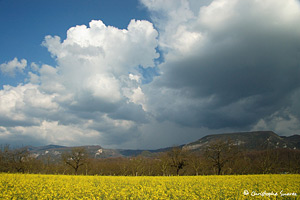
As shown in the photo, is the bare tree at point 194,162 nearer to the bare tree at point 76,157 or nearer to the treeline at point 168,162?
the treeline at point 168,162

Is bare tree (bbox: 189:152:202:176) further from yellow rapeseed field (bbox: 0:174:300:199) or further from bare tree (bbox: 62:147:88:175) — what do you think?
yellow rapeseed field (bbox: 0:174:300:199)

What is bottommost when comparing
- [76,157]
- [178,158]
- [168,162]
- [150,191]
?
[168,162]

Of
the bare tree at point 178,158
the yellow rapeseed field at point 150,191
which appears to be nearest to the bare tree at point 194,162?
the bare tree at point 178,158

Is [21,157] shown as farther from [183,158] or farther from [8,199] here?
[8,199]

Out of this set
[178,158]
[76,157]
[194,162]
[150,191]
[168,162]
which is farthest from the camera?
[76,157]

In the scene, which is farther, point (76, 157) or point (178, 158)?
point (76, 157)

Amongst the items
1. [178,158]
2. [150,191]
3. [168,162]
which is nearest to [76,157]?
[168,162]

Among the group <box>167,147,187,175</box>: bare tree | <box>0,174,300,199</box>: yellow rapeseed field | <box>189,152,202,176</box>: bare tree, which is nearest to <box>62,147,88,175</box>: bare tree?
<box>167,147,187,175</box>: bare tree

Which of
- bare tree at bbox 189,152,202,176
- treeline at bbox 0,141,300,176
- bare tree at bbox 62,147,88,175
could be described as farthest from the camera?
bare tree at bbox 62,147,88,175

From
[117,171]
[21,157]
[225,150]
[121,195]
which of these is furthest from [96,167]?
[121,195]

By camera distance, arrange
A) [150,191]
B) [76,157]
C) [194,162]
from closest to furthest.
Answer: [150,191], [194,162], [76,157]

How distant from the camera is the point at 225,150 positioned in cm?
6328

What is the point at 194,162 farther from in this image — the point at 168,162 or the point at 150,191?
the point at 150,191

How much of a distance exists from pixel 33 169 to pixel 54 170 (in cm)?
1759
